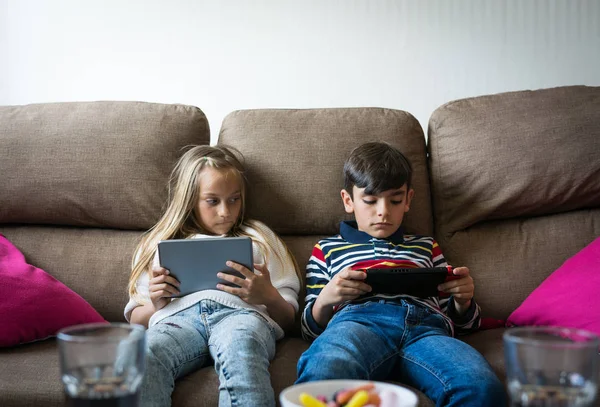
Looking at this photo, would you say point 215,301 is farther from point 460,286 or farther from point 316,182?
point 460,286

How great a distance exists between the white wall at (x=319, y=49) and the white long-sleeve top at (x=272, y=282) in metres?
0.87

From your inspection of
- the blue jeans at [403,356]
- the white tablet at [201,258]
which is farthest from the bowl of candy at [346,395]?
the white tablet at [201,258]

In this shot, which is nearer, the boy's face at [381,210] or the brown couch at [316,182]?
the boy's face at [381,210]

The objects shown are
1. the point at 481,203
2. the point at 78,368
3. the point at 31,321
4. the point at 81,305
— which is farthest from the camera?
the point at 481,203

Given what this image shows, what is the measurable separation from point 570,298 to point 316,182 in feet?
2.58

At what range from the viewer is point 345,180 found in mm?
2000

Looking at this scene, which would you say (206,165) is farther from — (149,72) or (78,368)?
(78,368)

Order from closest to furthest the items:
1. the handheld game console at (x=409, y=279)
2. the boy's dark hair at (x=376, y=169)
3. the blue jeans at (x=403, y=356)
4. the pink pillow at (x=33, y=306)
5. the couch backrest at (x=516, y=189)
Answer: the blue jeans at (x=403, y=356) < the handheld game console at (x=409, y=279) < the pink pillow at (x=33, y=306) < the boy's dark hair at (x=376, y=169) < the couch backrest at (x=516, y=189)

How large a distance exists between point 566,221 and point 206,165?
1106 mm

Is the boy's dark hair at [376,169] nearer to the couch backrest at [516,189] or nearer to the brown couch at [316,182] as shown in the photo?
the brown couch at [316,182]

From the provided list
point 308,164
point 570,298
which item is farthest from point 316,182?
point 570,298

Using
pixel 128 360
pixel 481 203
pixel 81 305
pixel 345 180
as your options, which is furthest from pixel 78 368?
pixel 481 203

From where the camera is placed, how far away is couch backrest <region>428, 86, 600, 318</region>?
2.05 m

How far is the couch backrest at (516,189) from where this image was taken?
2.05 metres
